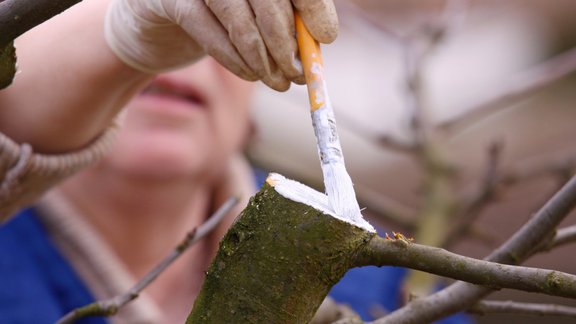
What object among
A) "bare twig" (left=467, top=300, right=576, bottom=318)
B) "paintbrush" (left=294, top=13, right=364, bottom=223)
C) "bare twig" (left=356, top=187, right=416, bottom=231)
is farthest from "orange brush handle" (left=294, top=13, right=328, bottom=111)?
"bare twig" (left=356, top=187, right=416, bottom=231)

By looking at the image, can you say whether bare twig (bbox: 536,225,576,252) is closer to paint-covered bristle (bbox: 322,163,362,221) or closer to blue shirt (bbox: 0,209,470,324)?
paint-covered bristle (bbox: 322,163,362,221)

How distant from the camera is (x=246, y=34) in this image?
615 mm

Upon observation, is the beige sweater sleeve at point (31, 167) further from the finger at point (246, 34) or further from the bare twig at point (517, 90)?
the bare twig at point (517, 90)

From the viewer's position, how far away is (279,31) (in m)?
0.60

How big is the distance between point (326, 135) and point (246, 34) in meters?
0.11

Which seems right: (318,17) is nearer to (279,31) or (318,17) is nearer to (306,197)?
(279,31)

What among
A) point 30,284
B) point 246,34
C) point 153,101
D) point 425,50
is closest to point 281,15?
point 246,34

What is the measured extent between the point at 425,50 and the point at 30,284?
94 cm

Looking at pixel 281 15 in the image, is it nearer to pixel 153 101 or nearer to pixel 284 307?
pixel 284 307

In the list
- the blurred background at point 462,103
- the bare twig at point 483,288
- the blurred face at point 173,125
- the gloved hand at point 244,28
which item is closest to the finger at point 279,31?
the gloved hand at point 244,28

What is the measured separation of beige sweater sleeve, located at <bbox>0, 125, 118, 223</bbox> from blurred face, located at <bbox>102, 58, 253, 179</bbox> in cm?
61

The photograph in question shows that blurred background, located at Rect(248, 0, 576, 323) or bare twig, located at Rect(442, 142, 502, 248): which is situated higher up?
bare twig, located at Rect(442, 142, 502, 248)

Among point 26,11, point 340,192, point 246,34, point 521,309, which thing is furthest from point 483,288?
point 26,11

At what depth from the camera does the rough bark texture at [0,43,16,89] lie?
0.58 meters
